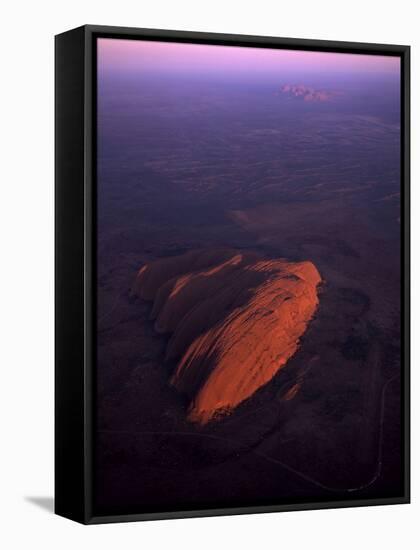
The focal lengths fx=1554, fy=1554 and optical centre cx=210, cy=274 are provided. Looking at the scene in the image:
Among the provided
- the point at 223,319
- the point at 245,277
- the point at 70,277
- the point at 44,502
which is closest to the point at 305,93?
the point at 245,277

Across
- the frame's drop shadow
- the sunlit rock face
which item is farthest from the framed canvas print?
the frame's drop shadow

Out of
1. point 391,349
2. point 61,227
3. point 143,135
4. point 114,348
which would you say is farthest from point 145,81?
point 391,349

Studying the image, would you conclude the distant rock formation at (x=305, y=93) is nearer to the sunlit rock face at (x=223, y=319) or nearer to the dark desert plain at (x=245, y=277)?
the dark desert plain at (x=245, y=277)

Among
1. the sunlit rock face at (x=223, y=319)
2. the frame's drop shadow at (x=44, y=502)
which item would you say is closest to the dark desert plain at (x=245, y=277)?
the sunlit rock face at (x=223, y=319)

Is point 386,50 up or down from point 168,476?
up

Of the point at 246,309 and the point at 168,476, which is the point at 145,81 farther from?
the point at 168,476

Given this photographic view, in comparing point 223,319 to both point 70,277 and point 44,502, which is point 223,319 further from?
point 44,502
